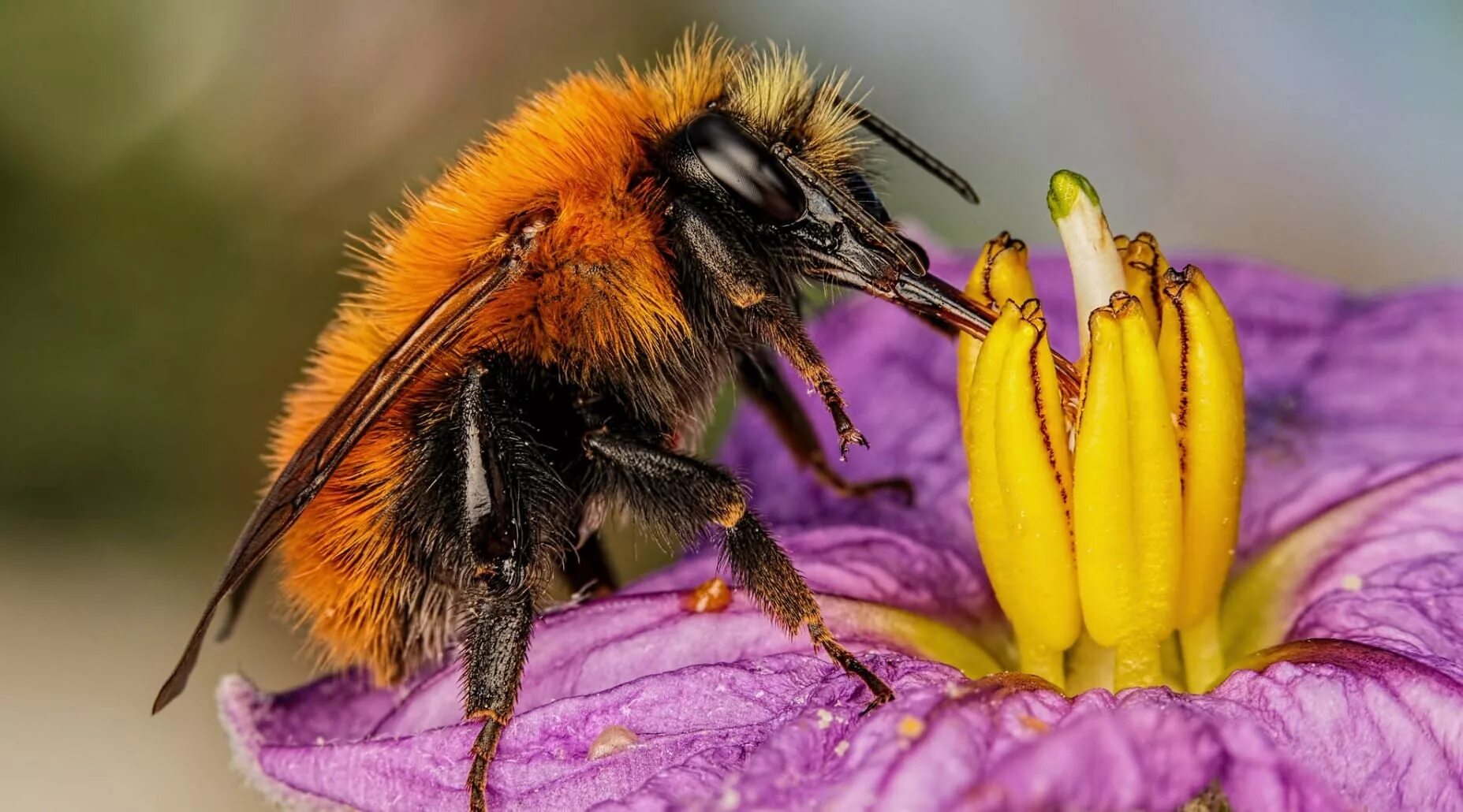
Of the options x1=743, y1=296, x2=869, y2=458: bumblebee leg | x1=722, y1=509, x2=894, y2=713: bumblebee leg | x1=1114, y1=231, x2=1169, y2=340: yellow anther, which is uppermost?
x1=1114, y1=231, x2=1169, y2=340: yellow anther

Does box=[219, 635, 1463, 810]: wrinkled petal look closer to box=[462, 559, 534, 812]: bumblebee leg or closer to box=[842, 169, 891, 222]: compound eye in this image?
box=[462, 559, 534, 812]: bumblebee leg

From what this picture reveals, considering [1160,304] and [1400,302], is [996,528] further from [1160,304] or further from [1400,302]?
[1400,302]

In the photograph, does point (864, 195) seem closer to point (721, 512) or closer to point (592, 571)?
point (721, 512)

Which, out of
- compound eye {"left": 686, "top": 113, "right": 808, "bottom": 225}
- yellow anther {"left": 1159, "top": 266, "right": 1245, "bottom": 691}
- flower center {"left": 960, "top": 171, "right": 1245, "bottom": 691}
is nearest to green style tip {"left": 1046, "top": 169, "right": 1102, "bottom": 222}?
flower center {"left": 960, "top": 171, "right": 1245, "bottom": 691}

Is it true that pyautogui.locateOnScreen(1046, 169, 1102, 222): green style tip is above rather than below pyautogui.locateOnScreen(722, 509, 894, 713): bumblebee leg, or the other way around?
above

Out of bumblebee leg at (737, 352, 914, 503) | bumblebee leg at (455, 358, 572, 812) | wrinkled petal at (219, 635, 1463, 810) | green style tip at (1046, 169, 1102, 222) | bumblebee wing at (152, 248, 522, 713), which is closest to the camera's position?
wrinkled petal at (219, 635, 1463, 810)

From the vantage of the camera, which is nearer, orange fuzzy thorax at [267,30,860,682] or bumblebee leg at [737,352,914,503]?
orange fuzzy thorax at [267,30,860,682]

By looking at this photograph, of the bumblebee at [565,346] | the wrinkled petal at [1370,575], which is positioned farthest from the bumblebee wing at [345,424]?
the wrinkled petal at [1370,575]
